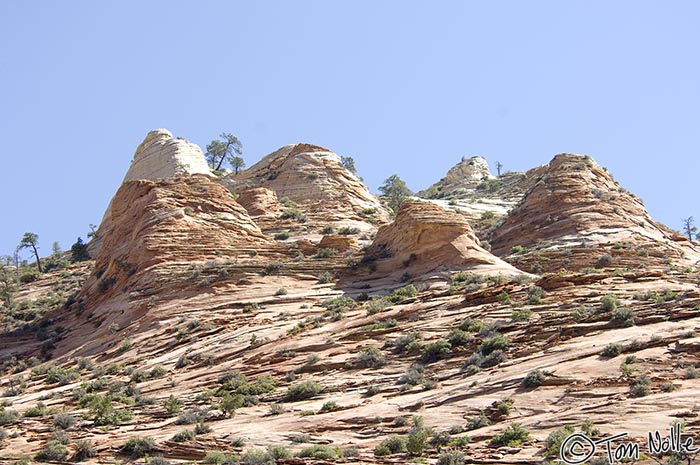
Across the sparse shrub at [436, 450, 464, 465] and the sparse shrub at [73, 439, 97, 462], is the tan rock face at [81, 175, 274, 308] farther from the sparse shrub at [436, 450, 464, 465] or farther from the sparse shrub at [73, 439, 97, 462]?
the sparse shrub at [436, 450, 464, 465]

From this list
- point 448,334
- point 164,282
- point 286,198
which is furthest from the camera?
point 286,198

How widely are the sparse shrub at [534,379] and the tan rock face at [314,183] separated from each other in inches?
1539

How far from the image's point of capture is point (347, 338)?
117 ft

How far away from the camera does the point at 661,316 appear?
30250mm

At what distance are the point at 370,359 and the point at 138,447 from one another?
8935 millimetres

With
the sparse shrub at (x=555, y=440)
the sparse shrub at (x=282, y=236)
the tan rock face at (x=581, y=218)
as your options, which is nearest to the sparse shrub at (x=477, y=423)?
the sparse shrub at (x=555, y=440)

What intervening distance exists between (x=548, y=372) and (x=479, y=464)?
5636mm

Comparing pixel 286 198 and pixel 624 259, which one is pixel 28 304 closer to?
pixel 286 198

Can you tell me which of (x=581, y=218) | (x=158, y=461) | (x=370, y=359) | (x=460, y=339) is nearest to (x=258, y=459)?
(x=158, y=461)

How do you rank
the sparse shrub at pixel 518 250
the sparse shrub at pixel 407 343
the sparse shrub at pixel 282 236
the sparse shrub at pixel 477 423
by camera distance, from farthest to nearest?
the sparse shrub at pixel 282 236, the sparse shrub at pixel 518 250, the sparse shrub at pixel 407 343, the sparse shrub at pixel 477 423

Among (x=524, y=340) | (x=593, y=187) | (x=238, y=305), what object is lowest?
(x=524, y=340)

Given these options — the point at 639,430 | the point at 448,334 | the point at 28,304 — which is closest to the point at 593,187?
the point at 448,334

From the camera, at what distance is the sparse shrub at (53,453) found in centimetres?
2681

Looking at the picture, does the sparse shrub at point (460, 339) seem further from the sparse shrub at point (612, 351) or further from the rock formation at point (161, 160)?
the rock formation at point (161, 160)
